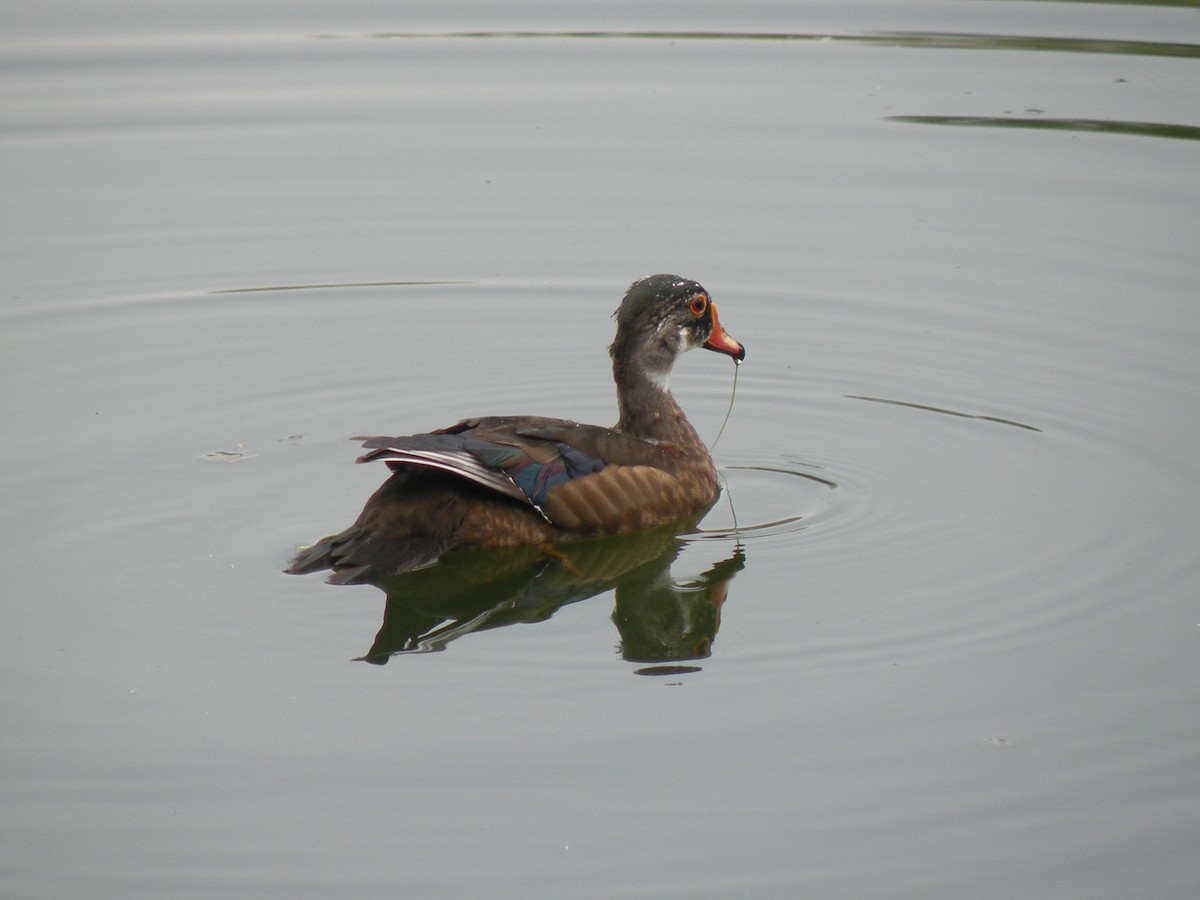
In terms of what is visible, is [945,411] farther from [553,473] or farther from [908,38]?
[908,38]

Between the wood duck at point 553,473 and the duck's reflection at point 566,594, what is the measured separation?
4.2 inches

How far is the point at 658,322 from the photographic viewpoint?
29.8ft

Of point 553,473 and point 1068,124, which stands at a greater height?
point 1068,124

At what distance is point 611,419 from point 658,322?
0.99 metres

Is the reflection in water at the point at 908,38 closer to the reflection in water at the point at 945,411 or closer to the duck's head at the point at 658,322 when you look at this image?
the reflection in water at the point at 945,411

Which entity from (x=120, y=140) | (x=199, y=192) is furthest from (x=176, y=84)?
(x=199, y=192)

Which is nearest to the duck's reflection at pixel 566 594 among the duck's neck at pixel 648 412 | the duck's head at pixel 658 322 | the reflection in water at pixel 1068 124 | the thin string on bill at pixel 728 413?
the duck's neck at pixel 648 412

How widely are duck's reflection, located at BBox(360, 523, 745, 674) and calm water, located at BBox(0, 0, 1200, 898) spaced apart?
4 centimetres

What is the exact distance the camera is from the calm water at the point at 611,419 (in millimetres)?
5797

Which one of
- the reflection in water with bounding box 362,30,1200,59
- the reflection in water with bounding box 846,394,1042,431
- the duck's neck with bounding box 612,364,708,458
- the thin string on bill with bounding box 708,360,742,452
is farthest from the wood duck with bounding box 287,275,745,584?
the reflection in water with bounding box 362,30,1200,59

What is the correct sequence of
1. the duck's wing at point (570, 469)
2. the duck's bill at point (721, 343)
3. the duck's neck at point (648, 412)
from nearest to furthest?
the duck's wing at point (570, 469) → the duck's neck at point (648, 412) → the duck's bill at point (721, 343)

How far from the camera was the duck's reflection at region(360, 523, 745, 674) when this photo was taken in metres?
7.23

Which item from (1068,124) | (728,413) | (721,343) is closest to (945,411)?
(728,413)

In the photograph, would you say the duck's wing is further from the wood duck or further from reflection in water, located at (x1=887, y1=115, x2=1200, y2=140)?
reflection in water, located at (x1=887, y1=115, x2=1200, y2=140)
